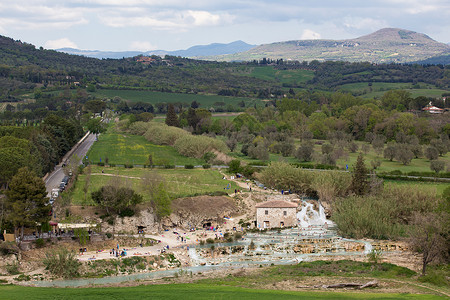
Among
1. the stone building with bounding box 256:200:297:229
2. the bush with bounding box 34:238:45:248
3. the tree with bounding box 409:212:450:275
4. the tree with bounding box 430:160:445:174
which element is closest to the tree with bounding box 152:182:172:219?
the stone building with bounding box 256:200:297:229

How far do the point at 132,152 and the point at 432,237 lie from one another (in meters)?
63.1

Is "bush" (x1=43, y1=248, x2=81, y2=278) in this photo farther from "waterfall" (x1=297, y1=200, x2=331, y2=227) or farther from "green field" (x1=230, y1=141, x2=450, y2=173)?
"green field" (x1=230, y1=141, x2=450, y2=173)

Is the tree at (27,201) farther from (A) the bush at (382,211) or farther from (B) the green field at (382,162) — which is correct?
(B) the green field at (382,162)

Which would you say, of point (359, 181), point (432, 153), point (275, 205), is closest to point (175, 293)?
point (275, 205)

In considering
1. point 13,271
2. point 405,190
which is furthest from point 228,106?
point 13,271

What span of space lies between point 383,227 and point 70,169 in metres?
41.3

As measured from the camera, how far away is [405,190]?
5981 centimetres

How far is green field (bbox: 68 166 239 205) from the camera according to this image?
61.2 m

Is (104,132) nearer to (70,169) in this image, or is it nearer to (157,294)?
(70,169)

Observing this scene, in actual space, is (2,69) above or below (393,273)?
above

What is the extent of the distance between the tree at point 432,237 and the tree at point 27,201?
1337 inches

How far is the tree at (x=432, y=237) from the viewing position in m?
41.0

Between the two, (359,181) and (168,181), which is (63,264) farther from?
(359,181)

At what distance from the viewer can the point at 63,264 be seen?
141 ft
